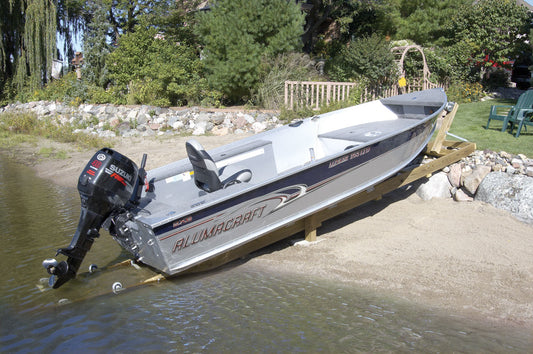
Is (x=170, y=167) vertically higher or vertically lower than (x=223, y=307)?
higher

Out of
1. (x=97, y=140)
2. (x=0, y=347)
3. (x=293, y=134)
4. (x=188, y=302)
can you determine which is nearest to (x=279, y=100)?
(x=97, y=140)

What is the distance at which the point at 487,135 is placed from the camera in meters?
8.29

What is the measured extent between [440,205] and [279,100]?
6.89 m

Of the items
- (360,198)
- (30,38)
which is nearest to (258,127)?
(360,198)

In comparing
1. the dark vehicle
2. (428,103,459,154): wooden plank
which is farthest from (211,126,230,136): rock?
the dark vehicle

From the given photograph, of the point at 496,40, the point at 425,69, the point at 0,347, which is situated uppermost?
the point at 496,40

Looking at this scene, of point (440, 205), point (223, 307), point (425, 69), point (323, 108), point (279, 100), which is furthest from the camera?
point (425, 69)

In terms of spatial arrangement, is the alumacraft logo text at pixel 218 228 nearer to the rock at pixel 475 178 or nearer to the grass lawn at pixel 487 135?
the rock at pixel 475 178

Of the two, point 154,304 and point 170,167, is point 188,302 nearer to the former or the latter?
point 154,304

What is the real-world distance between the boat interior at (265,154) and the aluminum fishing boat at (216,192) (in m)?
0.01

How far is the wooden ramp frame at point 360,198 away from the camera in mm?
5363

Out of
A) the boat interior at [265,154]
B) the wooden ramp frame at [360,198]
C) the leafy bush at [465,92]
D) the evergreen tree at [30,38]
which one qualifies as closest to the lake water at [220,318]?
the wooden ramp frame at [360,198]

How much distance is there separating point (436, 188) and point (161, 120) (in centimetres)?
818

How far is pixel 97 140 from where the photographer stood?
11914 millimetres
